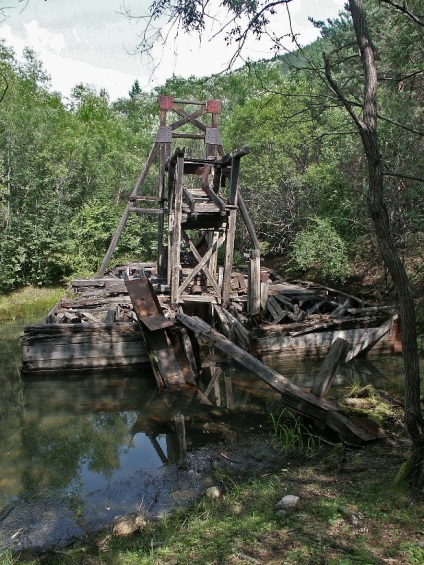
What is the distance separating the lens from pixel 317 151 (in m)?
19.6

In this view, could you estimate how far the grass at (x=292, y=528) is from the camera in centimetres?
309

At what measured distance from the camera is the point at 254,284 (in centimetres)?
1094

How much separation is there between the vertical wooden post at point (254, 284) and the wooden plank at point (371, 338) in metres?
2.29

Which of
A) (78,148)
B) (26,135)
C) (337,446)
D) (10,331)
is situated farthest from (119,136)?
(337,446)

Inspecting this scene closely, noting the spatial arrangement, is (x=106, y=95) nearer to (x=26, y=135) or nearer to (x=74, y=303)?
(x=26, y=135)

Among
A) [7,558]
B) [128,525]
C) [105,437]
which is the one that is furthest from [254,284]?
[7,558]

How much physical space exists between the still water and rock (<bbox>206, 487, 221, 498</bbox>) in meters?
0.23

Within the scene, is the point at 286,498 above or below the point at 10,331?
above

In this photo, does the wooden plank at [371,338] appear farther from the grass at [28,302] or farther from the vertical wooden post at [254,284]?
the grass at [28,302]

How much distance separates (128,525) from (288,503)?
4.14 ft

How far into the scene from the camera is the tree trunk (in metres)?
3.72

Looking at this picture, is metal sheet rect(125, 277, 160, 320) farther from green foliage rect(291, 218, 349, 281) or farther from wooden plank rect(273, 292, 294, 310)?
green foliage rect(291, 218, 349, 281)

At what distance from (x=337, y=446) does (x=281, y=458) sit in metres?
0.68

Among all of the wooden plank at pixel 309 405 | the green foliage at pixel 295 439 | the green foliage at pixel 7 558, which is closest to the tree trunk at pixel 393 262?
the wooden plank at pixel 309 405
